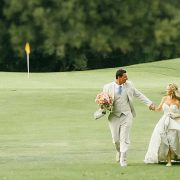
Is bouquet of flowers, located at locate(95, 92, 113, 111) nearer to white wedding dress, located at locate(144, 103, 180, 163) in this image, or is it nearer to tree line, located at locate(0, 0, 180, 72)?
white wedding dress, located at locate(144, 103, 180, 163)

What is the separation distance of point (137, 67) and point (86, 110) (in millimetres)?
15891

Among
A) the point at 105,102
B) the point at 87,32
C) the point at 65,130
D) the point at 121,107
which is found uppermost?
the point at 87,32

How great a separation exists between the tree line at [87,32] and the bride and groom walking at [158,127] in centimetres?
4604

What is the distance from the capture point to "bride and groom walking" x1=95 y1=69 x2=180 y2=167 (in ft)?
41.1

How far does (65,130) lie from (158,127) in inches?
271

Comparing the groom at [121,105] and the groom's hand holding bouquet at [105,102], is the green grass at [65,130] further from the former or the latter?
the groom's hand holding bouquet at [105,102]

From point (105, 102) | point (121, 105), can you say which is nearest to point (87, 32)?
point (121, 105)

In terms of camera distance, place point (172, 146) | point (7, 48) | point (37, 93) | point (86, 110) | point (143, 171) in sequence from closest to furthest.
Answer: point (143, 171) → point (172, 146) → point (86, 110) → point (37, 93) → point (7, 48)

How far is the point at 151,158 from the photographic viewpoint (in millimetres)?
12633

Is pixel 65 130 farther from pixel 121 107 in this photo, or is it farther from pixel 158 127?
pixel 158 127

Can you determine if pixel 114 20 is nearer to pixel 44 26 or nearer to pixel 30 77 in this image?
pixel 44 26

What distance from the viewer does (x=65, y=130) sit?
63.3 feet

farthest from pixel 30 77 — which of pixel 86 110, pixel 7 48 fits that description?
pixel 7 48

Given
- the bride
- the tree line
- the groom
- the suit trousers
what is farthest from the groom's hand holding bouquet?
the tree line
